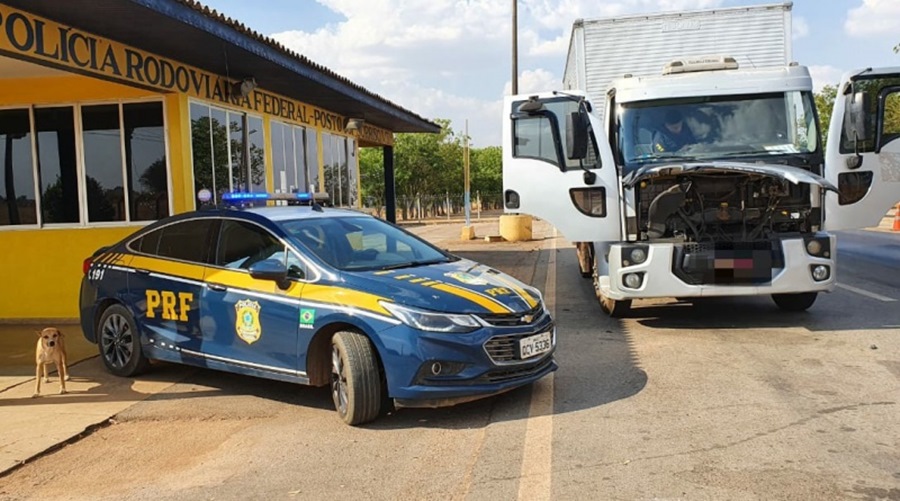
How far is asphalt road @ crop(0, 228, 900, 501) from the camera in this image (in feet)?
12.8

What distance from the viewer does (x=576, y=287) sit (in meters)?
11.4

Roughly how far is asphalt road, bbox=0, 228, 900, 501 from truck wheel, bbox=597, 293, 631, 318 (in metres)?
1.16

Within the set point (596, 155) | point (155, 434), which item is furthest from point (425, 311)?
point (596, 155)

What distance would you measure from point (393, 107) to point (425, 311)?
39.1 ft

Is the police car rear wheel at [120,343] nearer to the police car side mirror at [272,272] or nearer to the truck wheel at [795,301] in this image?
the police car side mirror at [272,272]

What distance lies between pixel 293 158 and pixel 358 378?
29.9 ft

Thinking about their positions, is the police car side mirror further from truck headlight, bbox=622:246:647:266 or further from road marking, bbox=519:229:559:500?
truck headlight, bbox=622:246:647:266

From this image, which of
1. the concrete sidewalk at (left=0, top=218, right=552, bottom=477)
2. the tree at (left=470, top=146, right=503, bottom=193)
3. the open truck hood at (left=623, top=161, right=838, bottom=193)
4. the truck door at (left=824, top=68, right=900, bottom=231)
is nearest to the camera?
the concrete sidewalk at (left=0, top=218, right=552, bottom=477)

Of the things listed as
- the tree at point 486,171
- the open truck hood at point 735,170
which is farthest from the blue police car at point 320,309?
the tree at point 486,171

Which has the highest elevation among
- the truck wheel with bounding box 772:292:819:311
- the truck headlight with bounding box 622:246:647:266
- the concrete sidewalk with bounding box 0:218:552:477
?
the truck headlight with bounding box 622:246:647:266

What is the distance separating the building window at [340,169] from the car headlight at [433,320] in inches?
418

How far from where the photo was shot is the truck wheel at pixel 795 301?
27.1 ft

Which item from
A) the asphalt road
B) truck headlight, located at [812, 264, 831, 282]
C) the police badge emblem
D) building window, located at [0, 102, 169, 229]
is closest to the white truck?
truck headlight, located at [812, 264, 831, 282]

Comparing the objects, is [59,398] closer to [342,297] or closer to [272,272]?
[272,272]
